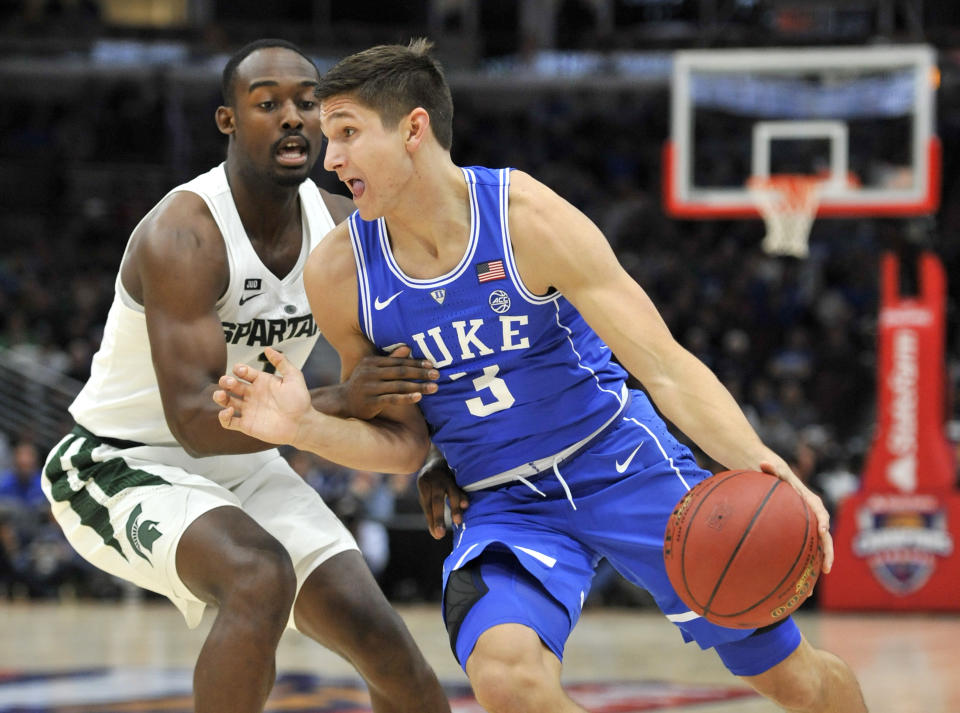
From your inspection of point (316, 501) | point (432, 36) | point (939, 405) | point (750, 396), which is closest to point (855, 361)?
point (750, 396)

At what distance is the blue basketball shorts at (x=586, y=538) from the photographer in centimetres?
338

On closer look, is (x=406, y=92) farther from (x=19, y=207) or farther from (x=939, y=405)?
(x=19, y=207)

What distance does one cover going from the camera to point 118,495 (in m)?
3.84

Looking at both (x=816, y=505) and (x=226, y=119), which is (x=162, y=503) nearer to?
(x=226, y=119)

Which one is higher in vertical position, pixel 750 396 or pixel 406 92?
pixel 406 92

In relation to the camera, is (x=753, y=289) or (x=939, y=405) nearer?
(x=939, y=405)

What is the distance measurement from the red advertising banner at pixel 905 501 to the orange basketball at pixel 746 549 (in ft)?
26.0

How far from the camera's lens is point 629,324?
3307 mm

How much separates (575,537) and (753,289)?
44.3 feet

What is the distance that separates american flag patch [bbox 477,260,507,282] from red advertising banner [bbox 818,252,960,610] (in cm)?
806

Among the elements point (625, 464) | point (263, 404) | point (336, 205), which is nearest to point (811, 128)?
point (336, 205)

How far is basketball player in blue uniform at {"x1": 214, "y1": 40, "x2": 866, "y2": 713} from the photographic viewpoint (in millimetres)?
3297

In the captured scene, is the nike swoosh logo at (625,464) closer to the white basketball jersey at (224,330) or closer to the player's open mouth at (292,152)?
the white basketball jersey at (224,330)

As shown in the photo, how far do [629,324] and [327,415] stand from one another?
0.83 metres
